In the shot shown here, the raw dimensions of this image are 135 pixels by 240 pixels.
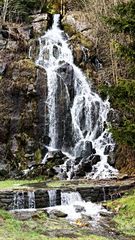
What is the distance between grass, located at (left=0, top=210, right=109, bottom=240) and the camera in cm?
1008

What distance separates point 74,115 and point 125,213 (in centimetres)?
1069

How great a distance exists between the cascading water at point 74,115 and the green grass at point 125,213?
5491 millimetres

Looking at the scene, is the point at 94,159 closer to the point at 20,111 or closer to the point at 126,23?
the point at 20,111

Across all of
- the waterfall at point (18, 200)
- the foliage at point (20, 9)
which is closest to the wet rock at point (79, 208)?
the waterfall at point (18, 200)

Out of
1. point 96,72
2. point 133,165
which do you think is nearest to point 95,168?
point 133,165

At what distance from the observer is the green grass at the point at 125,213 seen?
1232cm

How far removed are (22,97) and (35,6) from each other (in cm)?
1225

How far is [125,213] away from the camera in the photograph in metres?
14.2

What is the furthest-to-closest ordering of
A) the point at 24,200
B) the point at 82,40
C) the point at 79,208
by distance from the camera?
the point at 82,40, the point at 24,200, the point at 79,208

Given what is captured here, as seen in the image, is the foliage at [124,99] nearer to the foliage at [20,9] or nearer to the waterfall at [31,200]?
the waterfall at [31,200]

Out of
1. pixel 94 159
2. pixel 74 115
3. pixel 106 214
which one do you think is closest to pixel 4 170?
pixel 94 159

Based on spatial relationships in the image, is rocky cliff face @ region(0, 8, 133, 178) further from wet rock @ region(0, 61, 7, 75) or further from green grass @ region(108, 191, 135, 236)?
green grass @ region(108, 191, 135, 236)

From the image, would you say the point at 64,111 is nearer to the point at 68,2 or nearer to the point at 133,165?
the point at 133,165

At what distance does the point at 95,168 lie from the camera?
21109 mm
